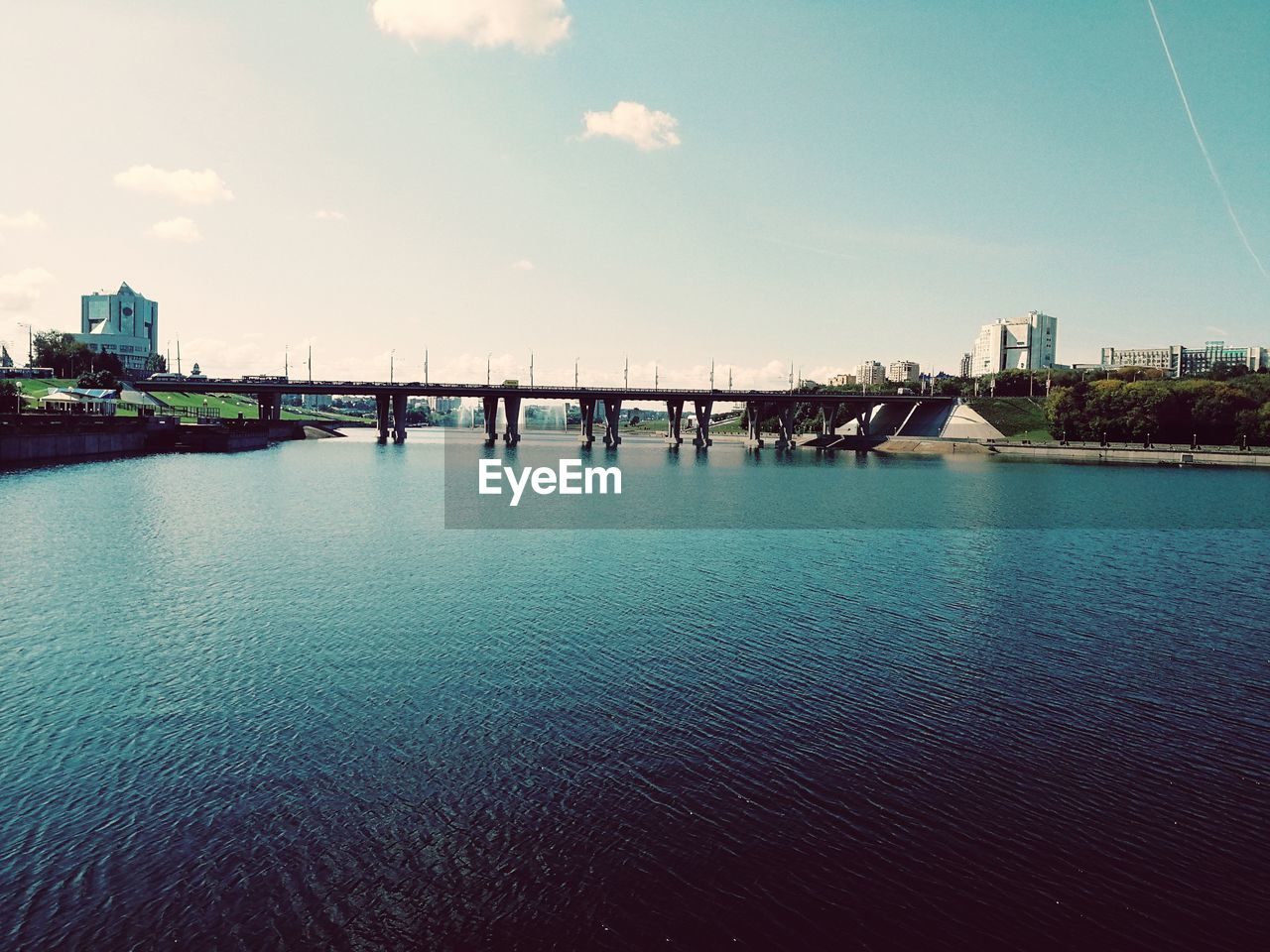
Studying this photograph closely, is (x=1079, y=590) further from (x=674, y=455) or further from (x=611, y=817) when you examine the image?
(x=674, y=455)

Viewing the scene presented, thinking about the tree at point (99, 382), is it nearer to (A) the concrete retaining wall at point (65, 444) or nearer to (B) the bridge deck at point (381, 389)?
(B) the bridge deck at point (381, 389)

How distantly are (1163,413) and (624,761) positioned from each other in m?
194

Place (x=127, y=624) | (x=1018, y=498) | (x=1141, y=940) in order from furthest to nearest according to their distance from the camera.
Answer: (x=1018, y=498), (x=127, y=624), (x=1141, y=940)

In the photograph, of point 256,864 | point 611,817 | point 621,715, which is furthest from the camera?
point 621,715

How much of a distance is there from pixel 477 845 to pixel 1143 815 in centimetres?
1434

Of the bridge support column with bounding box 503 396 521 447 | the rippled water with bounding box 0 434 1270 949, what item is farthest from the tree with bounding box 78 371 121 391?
the rippled water with bounding box 0 434 1270 949

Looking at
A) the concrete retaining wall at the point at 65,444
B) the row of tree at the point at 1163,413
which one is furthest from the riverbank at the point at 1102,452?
the concrete retaining wall at the point at 65,444

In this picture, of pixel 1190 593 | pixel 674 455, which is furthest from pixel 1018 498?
pixel 674 455

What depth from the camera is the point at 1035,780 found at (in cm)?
1858

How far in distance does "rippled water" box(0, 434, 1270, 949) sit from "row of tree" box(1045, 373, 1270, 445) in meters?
156

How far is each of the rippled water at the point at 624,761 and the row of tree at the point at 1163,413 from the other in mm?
155655

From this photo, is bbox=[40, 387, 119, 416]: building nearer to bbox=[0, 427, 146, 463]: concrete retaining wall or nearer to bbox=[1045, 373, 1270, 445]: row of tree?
bbox=[0, 427, 146, 463]: concrete retaining wall

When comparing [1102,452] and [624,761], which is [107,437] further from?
[1102,452]

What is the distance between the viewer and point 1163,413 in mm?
172500
